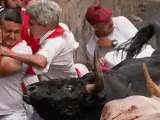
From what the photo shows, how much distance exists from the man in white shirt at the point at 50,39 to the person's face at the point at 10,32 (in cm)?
24

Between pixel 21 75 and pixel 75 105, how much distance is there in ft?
1.82

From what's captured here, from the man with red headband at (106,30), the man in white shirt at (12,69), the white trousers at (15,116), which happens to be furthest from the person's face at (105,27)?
the white trousers at (15,116)

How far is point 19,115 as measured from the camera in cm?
630

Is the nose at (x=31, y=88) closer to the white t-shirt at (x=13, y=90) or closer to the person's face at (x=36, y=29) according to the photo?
the white t-shirt at (x=13, y=90)

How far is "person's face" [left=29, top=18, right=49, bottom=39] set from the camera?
6434 mm

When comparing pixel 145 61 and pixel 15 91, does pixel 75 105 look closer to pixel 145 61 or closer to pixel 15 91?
pixel 15 91

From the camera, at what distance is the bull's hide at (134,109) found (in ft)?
12.4

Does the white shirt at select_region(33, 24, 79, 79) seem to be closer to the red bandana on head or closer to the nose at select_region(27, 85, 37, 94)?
the nose at select_region(27, 85, 37, 94)

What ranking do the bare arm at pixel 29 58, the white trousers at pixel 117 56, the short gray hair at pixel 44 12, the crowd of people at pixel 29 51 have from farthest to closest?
the white trousers at pixel 117 56, the short gray hair at pixel 44 12, the crowd of people at pixel 29 51, the bare arm at pixel 29 58

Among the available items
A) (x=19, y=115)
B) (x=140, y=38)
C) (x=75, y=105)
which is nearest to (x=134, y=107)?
(x=75, y=105)

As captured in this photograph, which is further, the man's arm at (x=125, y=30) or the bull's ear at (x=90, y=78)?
the man's arm at (x=125, y=30)

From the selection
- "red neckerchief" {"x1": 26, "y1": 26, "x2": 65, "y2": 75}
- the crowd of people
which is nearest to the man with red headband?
the crowd of people

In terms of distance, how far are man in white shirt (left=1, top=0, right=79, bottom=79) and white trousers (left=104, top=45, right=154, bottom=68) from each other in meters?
1.05

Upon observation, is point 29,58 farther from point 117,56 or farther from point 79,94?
point 117,56
